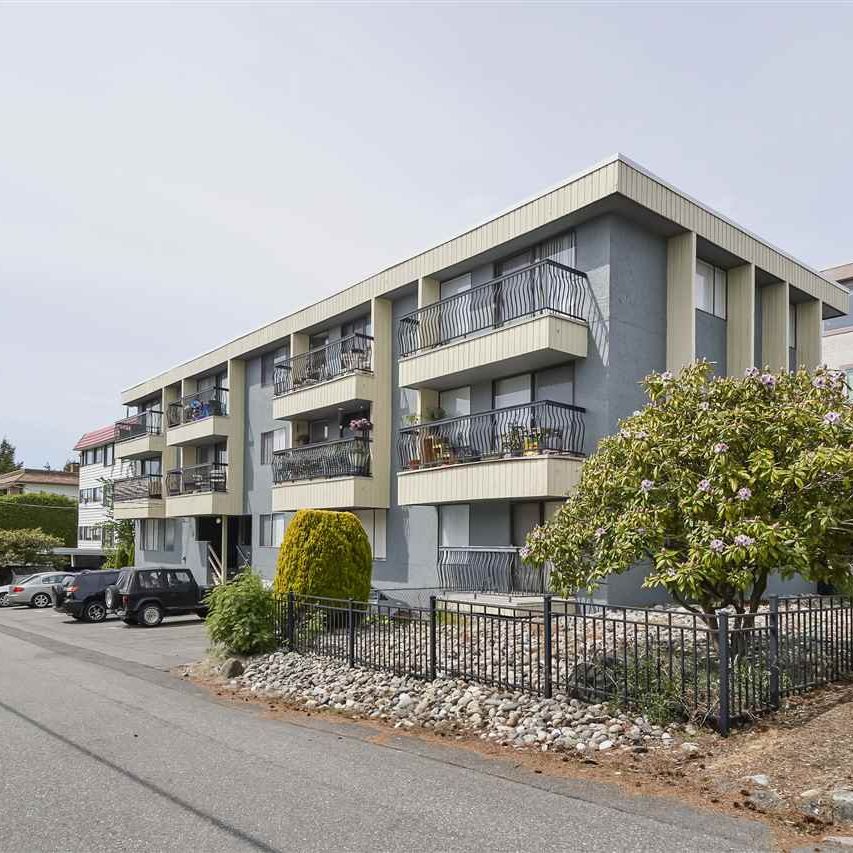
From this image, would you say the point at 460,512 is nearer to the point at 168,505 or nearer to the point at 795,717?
the point at 795,717

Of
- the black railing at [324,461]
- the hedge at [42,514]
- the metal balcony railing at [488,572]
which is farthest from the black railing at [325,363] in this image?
the hedge at [42,514]

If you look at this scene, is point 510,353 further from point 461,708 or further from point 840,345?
point 840,345

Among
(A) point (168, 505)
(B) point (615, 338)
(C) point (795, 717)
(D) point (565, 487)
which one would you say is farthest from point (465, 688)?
(A) point (168, 505)

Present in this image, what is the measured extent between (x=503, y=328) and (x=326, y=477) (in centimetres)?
899

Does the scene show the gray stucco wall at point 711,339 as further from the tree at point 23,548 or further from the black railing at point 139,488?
the tree at point 23,548

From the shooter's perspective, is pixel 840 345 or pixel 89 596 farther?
pixel 840 345

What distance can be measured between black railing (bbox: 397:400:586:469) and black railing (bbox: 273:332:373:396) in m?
4.01

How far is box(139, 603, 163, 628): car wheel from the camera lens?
2392cm

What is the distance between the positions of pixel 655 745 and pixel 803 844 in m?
2.48

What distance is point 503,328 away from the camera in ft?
64.2

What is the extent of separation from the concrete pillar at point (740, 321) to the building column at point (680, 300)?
236cm

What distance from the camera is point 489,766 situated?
842cm

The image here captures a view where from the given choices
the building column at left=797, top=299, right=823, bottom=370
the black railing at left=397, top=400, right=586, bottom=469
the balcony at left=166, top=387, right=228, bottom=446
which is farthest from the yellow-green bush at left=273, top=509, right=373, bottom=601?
the balcony at left=166, top=387, right=228, bottom=446

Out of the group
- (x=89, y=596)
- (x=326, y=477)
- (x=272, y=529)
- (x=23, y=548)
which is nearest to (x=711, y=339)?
(x=326, y=477)
